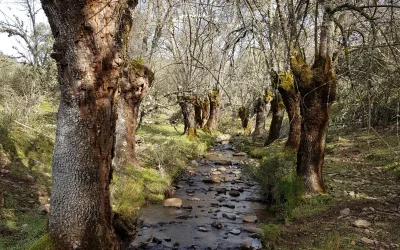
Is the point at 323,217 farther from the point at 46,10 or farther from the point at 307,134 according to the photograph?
the point at 46,10

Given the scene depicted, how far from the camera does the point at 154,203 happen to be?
26.2 feet

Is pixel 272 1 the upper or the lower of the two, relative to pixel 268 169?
upper

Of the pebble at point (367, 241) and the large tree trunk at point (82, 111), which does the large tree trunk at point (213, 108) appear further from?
the large tree trunk at point (82, 111)

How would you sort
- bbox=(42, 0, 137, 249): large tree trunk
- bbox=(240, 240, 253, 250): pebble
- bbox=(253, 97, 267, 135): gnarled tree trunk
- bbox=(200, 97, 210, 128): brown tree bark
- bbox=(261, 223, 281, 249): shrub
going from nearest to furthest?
bbox=(42, 0, 137, 249): large tree trunk
bbox=(261, 223, 281, 249): shrub
bbox=(240, 240, 253, 250): pebble
bbox=(253, 97, 267, 135): gnarled tree trunk
bbox=(200, 97, 210, 128): brown tree bark

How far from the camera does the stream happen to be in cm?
593

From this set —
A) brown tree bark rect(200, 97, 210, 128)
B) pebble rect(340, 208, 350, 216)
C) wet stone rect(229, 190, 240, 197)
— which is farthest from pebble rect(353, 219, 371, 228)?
brown tree bark rect(200, 97, 210, 128)

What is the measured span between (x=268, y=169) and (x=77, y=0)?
6.31 metres

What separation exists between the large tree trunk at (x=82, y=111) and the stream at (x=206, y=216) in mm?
2302

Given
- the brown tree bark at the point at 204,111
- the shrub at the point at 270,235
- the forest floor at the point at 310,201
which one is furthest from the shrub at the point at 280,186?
the brown tree bark at the point at 204,111

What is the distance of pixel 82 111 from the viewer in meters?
3.40

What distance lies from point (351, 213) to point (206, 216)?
291cm

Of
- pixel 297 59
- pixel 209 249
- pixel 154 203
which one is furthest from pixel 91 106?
pixel 297 59

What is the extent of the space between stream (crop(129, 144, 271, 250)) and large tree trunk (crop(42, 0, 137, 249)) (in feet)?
7.55

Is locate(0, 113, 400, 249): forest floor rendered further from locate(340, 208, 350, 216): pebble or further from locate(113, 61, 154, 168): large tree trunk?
locate(113, 61, 154, 168): large tree trunk
